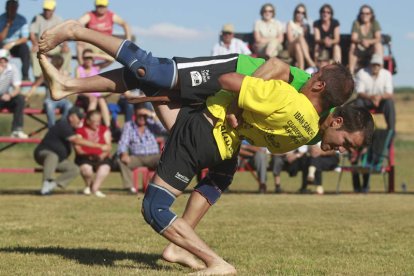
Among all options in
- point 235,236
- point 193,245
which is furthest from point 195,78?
point 235,236

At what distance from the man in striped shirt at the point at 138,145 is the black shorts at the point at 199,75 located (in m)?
8.82

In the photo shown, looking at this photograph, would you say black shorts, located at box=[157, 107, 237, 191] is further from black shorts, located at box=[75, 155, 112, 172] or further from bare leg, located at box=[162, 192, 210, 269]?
black shorts, located at box=[75, 155, 112, 172]

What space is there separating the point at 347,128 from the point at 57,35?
2.40m

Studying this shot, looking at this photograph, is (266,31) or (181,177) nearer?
(181,177)

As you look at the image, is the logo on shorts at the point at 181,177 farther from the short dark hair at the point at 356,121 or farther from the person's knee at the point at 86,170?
the person's knee at the point at 86,170

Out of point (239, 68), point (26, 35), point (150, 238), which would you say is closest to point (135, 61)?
point (239, 68)

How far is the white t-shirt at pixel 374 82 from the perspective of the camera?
684 inches

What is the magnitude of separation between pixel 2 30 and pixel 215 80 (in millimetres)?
10189

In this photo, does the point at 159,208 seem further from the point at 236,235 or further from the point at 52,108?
the point at 52,108

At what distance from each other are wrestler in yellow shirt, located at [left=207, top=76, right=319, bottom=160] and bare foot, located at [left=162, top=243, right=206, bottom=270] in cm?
111

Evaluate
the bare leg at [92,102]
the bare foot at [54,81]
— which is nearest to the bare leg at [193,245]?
the bare foot at [54,81]

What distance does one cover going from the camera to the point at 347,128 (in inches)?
273

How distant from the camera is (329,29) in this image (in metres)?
17.9

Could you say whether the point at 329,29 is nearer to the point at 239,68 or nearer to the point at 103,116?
the point at 103,116
